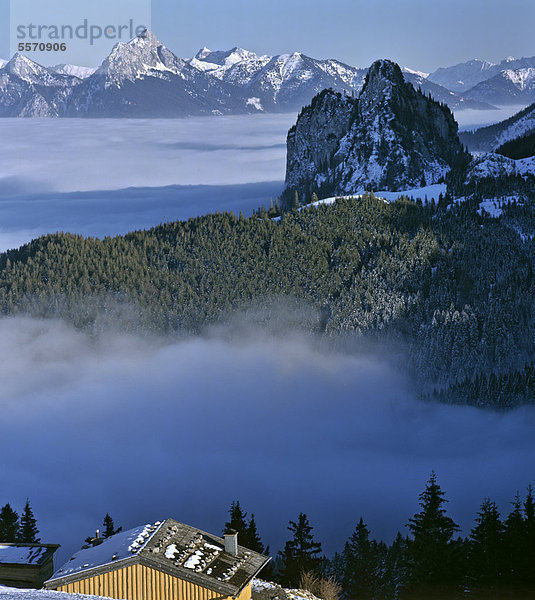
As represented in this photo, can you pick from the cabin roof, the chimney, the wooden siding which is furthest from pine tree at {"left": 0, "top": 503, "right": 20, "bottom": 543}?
the chimney

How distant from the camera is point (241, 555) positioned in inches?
2566

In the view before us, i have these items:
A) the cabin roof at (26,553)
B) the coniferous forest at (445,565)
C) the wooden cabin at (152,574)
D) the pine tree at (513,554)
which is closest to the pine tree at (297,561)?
the coniferous forest at (445,565)

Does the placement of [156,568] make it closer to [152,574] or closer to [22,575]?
[152,574]

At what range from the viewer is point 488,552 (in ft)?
292

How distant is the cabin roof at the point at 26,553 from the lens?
6844cm

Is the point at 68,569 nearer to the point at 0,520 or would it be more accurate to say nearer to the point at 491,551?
the point at 491,551

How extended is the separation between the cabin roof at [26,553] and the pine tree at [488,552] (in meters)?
42.5

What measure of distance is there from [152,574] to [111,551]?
3.98m

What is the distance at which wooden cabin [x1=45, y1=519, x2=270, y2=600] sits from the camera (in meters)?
60.2

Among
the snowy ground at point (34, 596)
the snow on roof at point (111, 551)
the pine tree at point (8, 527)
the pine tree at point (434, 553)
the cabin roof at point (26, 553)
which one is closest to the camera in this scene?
the snowy ground at point (34, 596)

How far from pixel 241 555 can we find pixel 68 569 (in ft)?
41.7

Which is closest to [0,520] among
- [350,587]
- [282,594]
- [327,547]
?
[350,587]

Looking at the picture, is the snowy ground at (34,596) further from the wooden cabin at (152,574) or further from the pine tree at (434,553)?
the pine tree at (434,553)

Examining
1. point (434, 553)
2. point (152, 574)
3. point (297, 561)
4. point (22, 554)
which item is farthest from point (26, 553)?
point (434, 553)
